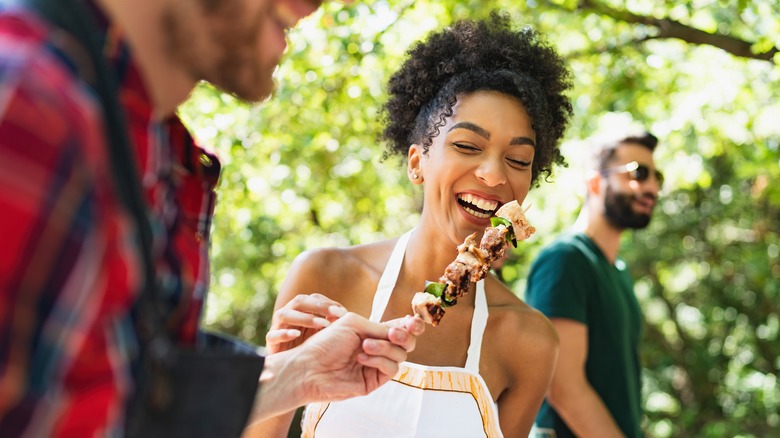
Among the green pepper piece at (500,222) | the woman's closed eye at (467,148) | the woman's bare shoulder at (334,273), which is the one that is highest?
the woman's closed eye at (467,148)

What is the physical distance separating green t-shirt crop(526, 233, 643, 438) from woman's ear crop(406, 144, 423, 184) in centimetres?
155

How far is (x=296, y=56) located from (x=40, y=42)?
548 centimetres

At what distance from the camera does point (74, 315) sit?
102 centimetres

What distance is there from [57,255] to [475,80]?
7.36 ft

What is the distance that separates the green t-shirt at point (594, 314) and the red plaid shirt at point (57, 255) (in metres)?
3.54

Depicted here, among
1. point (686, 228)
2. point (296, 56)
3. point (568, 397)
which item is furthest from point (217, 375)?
point (686, 228)

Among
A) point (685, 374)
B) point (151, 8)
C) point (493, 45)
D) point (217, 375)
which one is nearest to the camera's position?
point (151, 8)

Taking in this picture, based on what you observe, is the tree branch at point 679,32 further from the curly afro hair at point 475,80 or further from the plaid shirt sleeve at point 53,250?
→ the plaid shirt sleeve at point 53,250

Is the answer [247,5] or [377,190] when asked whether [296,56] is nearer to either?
[377,190]

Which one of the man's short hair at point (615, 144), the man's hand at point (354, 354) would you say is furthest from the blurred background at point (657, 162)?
the man's hand at point (354, 354)

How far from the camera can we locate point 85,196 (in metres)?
1.03

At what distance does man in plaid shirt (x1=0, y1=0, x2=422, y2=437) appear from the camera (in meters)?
0.97

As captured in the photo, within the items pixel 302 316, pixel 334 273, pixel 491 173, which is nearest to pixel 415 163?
pixel 491 173

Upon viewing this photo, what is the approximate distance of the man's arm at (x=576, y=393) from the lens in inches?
168
